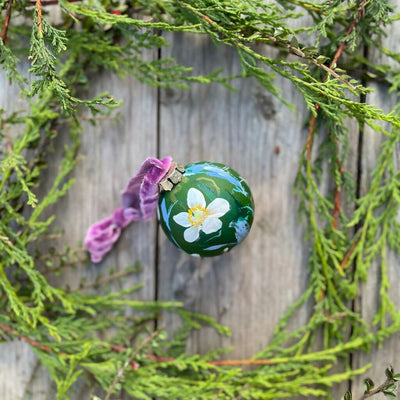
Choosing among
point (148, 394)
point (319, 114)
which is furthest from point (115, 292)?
point (319, 114)

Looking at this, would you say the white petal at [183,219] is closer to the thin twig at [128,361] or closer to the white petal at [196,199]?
the white petal at [196,199]

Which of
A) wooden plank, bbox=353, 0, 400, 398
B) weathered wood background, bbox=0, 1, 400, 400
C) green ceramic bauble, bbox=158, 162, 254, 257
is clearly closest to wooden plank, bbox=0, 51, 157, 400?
weathered wood background, bbox=0, 1, 400, 400

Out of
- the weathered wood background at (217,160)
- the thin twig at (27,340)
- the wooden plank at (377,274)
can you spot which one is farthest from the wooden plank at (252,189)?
the thin twig at (27,340)

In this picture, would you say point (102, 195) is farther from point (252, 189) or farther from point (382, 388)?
point (382, 388)

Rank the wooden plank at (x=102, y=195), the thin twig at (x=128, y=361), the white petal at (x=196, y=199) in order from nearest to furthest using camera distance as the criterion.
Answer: the white petal at (x=196, y=199) → the thin twig at (x=128, y=361) → the wooden plank at (x=102, y=195)

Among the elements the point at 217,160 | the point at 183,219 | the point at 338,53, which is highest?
the point at 338,53

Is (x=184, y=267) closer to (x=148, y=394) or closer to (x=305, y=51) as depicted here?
(x=148, y=394)

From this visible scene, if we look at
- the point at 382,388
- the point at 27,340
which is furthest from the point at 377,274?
the point at 27,340
